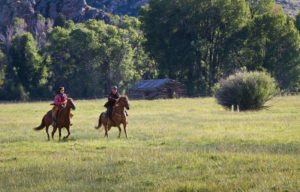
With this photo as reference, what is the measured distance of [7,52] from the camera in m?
107

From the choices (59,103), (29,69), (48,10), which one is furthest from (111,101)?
(48,10)

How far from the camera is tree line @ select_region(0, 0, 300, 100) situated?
91.5 meters

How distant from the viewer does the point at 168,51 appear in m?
95.4

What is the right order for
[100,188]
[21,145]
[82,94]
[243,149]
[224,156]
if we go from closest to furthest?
[100,188] < [224,156] < [243,149] < [21,145] < [82,94]

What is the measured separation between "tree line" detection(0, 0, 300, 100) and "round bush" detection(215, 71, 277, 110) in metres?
37.4

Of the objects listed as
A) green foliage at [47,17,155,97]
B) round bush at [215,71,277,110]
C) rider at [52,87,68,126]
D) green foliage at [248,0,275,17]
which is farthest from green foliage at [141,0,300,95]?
rider at [52,87,68,126]

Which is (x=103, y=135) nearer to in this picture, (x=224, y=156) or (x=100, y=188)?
(x=224, y=156)

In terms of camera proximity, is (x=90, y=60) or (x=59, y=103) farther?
(x=90, y=60)

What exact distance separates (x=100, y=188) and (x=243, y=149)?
26.5 feet

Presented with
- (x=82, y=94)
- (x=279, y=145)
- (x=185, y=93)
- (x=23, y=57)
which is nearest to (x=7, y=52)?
(x=23, y=57)

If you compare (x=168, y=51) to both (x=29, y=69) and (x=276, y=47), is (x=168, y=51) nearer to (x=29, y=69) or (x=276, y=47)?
(x=276, y=47)

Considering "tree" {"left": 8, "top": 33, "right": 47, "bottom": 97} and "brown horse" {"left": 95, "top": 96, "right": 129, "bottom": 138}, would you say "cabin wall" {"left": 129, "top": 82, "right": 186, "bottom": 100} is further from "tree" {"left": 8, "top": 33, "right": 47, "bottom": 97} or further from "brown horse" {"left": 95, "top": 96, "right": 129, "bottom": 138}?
"brown horse" {"left": 95, "top": 96, "right": 129, "bottom": 138}

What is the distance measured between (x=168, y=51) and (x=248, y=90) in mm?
43399

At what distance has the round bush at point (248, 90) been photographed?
173ft
